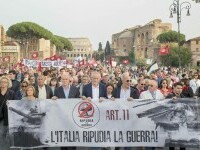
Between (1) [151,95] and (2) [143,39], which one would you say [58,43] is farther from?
(1) [151,95]

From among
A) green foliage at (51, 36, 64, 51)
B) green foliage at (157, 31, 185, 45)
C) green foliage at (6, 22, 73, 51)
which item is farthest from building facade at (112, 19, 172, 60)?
green foliage at (6, 22, 73, 51)

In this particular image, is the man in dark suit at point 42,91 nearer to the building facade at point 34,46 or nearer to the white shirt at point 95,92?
the white shirt at point 95,92

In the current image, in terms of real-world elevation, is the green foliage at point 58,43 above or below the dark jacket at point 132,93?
above

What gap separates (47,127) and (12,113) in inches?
26.9

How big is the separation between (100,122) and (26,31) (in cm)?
12282

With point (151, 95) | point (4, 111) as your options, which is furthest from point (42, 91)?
point (151, 95)

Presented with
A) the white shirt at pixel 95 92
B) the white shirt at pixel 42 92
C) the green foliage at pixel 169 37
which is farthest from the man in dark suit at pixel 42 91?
the green foliage at pixel 169 37

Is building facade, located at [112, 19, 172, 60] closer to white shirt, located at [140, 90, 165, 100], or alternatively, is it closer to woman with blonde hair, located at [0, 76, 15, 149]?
white shirt, located at [140, 90, 165, 100]

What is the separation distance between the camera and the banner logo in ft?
28.5

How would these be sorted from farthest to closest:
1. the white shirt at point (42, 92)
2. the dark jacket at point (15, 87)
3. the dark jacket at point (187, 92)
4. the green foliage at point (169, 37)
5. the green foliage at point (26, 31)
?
1. the green foliage at point (169, 37)
2. the green foliage at point (26, 31)
3. the dark jacket at point (15, 87)
4. the dark jacket at point (187, 92)
5. the white shirt at point (42, 92)

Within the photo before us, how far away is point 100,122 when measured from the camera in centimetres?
868

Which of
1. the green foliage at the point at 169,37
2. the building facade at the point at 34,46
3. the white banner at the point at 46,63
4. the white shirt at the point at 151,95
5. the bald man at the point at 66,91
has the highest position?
the green foliage at the point at 169,37

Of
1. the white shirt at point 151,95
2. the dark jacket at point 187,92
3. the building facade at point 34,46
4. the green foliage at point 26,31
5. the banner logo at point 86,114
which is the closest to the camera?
the banner logo at point 86,114

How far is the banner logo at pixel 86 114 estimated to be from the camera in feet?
28.5
